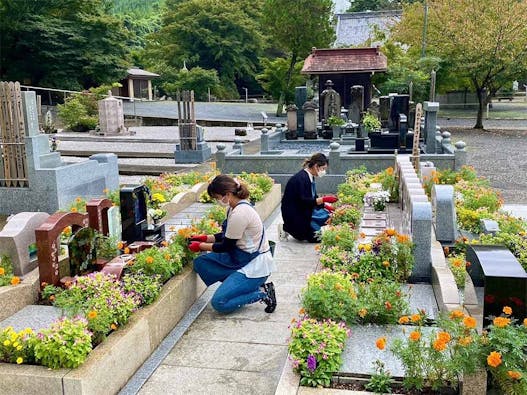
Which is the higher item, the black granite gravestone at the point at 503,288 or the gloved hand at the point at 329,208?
the black granite gravestone at the point at 503,288

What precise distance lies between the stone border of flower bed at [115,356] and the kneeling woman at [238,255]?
435 millimetres

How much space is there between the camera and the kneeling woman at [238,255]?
6.04 m

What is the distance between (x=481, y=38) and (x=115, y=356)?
28.3m

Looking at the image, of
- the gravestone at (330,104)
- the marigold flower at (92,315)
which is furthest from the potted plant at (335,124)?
the marigold flower at (92,315)

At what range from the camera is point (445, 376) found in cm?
399

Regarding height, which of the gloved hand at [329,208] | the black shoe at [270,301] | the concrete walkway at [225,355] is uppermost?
the gloved hand at [329,208]

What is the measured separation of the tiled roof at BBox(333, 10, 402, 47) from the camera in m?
50.6

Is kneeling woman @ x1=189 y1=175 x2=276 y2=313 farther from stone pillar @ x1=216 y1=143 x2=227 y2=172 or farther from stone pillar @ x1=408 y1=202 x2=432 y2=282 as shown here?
stone pillar @ x1=216 y1=143 x2=227 y2=172

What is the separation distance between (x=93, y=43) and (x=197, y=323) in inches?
1334

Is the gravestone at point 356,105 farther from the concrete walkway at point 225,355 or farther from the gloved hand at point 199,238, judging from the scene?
the gloved hand at point 199,238

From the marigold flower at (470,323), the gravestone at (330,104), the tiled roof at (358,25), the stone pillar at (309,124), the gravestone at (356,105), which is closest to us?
the marigold flower at (470,323)

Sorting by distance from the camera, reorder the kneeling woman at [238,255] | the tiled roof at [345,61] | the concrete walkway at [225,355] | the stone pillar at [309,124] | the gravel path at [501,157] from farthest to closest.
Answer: the tiled roof at [345,61], the stone pillar at [309,124], the gravel path at [501,157], the kneeling woman at [238,255], the concrete walkway at [225,355]

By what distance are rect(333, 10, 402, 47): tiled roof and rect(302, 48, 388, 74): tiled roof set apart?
56.0ft

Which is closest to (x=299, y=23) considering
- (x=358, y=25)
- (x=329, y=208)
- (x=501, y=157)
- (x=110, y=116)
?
(x=110, y=116)
